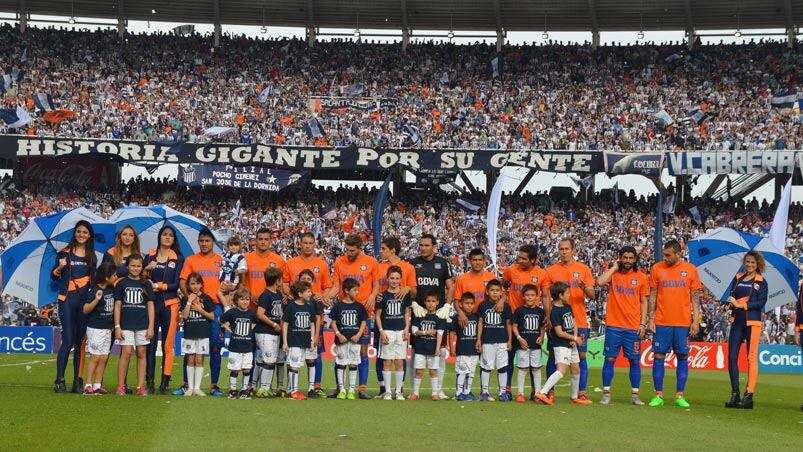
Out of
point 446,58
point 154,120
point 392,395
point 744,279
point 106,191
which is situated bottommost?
point 392,395

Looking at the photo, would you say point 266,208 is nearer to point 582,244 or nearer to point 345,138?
point 345,138

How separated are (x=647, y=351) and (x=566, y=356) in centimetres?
Result: 1521

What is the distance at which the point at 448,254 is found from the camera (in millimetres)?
36562

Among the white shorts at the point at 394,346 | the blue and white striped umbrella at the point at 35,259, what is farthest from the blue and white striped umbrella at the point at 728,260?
the blue and white striped umbrella at the point at 35,259

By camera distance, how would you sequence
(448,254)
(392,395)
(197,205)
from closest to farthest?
(392,395)
(448,254)
(197,205)

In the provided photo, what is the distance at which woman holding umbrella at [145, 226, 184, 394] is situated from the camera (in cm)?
1387

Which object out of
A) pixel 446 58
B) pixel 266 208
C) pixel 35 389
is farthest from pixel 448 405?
pixel 446 58

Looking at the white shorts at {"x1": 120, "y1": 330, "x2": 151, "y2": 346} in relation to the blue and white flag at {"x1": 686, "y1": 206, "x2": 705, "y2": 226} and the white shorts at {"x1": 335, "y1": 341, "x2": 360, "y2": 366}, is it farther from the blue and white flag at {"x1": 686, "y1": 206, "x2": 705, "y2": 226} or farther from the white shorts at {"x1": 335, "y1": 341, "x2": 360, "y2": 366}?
the blue and white flag at {"x1": 686, "y1": 206, "x2": 705, "y2": 226}

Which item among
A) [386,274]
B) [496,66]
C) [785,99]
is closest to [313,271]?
[386,274]

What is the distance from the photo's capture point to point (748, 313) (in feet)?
46.6

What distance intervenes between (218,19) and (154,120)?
6.62m

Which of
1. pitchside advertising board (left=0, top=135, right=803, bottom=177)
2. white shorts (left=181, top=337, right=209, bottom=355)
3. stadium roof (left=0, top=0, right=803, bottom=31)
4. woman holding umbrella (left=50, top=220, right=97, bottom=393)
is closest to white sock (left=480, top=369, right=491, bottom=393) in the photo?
white shorts (left=181, top=337, right=209, bottom=355)

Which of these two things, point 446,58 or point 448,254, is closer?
point 448,254

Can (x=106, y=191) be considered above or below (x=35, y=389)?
above
